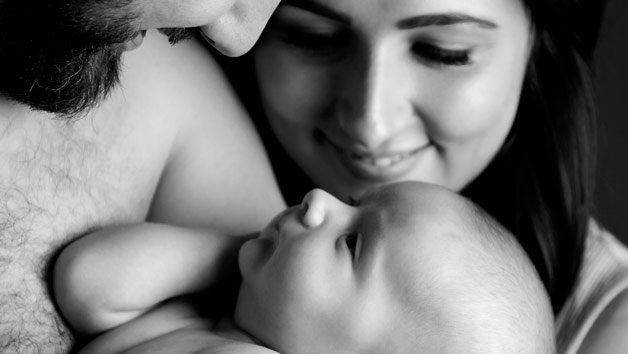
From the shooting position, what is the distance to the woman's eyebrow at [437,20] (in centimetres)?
193

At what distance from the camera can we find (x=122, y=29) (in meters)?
1.46

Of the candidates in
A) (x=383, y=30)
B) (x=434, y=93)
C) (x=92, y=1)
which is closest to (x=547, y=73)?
(x=434, y=93)

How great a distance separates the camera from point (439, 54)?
204cm

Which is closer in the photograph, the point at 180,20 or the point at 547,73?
the point at 180,20

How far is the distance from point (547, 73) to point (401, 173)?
481 millimetres

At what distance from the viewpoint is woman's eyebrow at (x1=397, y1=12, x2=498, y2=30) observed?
193cm

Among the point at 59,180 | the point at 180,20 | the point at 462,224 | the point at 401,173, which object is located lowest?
the point at 401,173

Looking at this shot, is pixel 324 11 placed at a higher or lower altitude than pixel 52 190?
higher

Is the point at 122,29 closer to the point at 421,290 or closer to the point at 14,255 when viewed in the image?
the point at 14,255

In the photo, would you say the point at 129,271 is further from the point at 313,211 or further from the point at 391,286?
the point at 391,286

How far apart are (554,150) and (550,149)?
0.03 ft

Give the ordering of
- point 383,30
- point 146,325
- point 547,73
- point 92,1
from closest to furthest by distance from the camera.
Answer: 1. point 92,1
2. point 146,325
3. point 383,30
4. point 547,73

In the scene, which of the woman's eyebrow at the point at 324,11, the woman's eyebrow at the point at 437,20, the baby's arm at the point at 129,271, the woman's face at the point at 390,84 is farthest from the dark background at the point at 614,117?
the baby's arm at the point at 129,271

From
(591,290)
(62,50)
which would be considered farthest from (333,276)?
(591,290)
